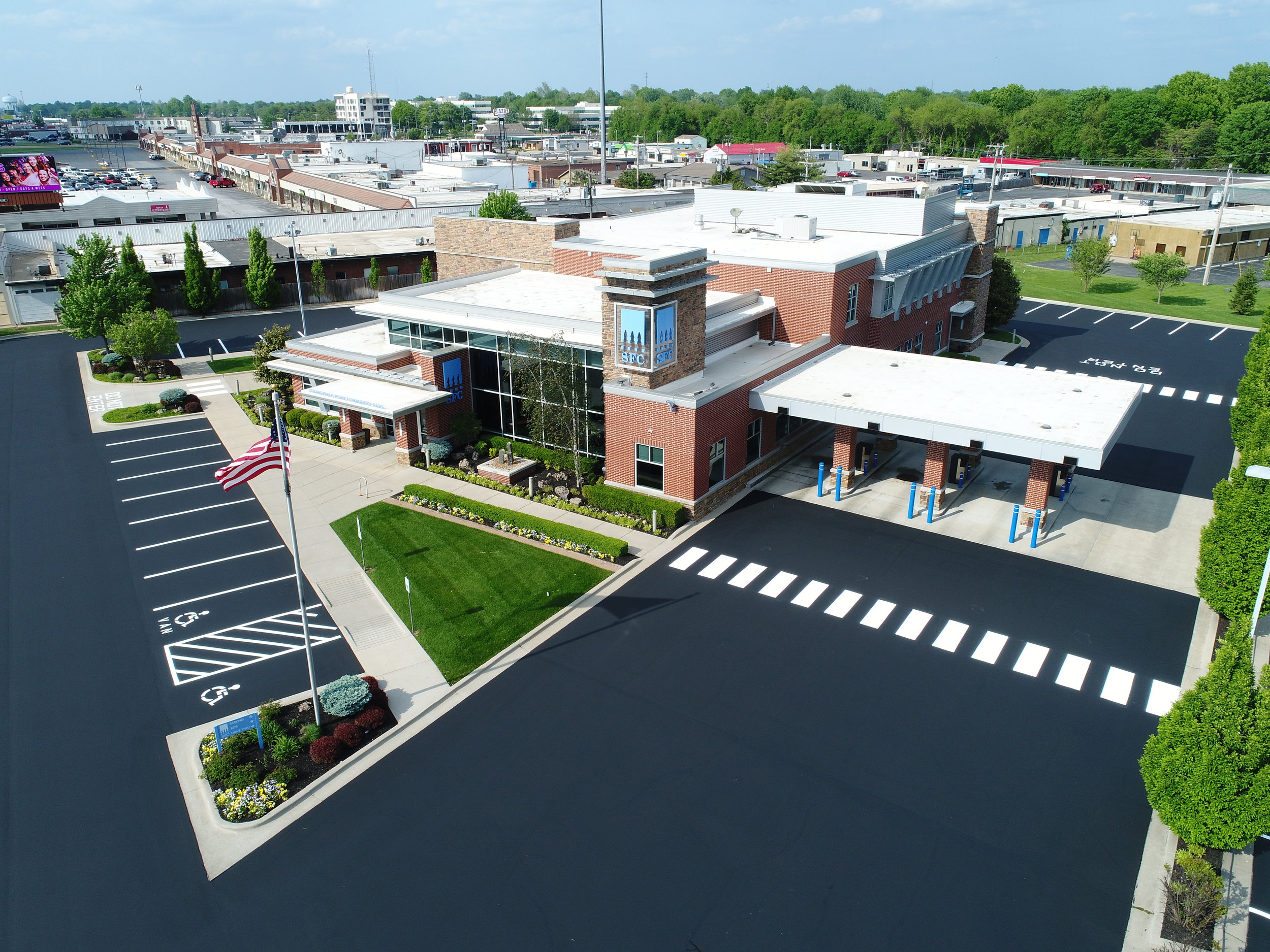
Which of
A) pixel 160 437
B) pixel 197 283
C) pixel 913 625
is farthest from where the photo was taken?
pixel 197 283

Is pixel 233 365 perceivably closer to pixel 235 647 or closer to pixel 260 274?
pixel 260 274

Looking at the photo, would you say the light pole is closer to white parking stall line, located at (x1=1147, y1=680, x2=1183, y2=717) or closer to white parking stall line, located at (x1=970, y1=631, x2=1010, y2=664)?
white parking stall line, located at (x1=970, y1=631, x2=1010, y2=664)

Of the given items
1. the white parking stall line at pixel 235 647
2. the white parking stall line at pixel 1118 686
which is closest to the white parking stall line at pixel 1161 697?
the white parking stall line at pixel 1118 686

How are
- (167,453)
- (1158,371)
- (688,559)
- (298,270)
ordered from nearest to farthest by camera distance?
(688,559)
(167,453)
(1158,371)
(298,270)

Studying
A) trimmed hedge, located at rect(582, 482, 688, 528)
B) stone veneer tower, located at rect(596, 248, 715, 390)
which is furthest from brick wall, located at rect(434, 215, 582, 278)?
trimmed hedge, located at rect(582, 482, 688, 528)

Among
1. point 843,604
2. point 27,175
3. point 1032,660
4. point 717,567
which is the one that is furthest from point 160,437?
point 27,175

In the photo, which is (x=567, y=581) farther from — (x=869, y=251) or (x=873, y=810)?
(x=869, y=251)

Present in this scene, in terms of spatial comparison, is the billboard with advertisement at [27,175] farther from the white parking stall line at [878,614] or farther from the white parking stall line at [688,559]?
the white parking stall line at [878,614]
